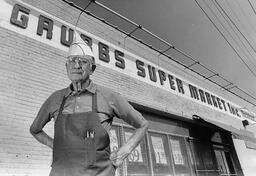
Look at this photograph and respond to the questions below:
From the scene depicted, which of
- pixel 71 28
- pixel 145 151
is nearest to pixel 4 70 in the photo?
pixel 71 28

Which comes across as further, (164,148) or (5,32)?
(164,148)

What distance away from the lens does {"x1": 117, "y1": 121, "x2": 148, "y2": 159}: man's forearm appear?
1.49 meters

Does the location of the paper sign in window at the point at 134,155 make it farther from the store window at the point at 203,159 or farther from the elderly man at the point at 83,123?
the elderly man at the point at 83,123

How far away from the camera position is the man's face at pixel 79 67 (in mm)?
1706

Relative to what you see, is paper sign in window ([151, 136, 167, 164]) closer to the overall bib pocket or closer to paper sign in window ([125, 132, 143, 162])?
paper sign in window ([125, 132, 143, 162])

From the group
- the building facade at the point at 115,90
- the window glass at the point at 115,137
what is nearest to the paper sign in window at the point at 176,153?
the building facade at the point at 115,90

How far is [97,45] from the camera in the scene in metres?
5.86

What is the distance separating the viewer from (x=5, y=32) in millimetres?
4117

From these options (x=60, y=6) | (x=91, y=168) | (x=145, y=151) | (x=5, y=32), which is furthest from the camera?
(x=145, y=151)

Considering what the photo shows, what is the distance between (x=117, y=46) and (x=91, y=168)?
5.54 meters

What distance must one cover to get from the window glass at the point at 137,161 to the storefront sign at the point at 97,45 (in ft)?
6.88

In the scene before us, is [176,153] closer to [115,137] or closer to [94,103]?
[115,137]

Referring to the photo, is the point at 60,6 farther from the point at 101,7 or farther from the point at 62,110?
the point at 62,110

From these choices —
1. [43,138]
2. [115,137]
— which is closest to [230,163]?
[115,137]
